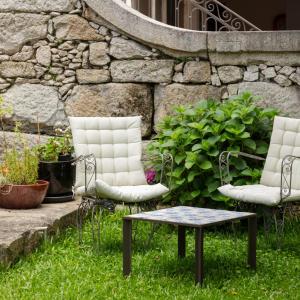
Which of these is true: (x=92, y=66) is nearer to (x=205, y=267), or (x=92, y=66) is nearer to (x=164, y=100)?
(x=164, y=100)

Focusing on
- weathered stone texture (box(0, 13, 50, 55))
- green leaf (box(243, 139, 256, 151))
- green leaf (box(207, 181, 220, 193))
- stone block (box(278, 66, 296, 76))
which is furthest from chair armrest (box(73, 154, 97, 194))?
stone block (box(278, 66, 296, 76))

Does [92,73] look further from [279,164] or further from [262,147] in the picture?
[279,164]

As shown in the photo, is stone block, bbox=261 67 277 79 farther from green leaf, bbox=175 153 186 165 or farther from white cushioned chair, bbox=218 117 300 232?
green leaf, bbox=175 153 186 165

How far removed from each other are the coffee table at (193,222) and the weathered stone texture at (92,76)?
89.4 inches

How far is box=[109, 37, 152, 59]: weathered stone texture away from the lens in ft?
24.1

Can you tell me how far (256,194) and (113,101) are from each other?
2.07 m

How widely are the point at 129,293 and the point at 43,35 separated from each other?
11.4 ft

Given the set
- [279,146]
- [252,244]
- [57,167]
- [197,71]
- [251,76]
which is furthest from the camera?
[197,71]

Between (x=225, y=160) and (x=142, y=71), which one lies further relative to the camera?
(x=142, y=71)

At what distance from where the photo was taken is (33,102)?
7.57 meters

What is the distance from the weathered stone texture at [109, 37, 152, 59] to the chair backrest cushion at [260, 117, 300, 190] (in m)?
1.55

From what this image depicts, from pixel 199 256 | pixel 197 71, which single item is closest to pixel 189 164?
pixel 197 71

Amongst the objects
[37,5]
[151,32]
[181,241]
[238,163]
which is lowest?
[181,241]

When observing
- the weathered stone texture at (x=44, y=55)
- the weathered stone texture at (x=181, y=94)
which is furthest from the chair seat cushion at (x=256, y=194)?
the weathered stone texture at (x=44, y=55)
